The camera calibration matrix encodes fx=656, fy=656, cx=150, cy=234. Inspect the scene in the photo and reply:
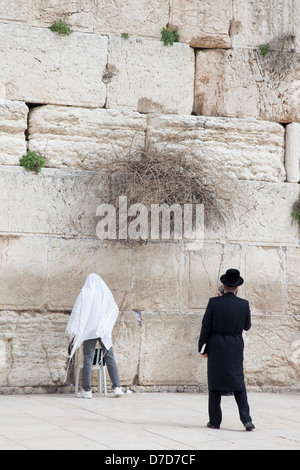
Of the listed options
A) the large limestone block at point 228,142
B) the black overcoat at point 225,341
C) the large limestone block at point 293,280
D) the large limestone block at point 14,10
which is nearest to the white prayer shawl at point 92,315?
the black overcoat at point 225,341

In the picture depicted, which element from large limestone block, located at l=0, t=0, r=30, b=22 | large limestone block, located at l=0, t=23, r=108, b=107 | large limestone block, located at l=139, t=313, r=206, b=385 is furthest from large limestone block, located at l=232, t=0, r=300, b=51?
large limestone block, located at l=139, t=313, r=206, b=385

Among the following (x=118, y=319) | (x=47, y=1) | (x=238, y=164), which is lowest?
(x=118, y=319)

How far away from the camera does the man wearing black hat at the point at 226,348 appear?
5.20 metres

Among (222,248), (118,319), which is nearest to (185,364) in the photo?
(118,319)

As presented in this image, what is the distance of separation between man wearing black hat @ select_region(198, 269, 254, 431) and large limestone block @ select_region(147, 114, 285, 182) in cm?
249

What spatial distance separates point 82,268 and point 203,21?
323cm

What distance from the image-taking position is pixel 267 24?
7.88m

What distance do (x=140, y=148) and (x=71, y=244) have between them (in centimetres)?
134

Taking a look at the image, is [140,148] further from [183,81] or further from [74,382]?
[74,382]

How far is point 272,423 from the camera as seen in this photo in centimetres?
563

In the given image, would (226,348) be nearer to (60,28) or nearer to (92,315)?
(92,315)

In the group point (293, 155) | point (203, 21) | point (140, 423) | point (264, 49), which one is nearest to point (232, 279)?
point (140, 423)

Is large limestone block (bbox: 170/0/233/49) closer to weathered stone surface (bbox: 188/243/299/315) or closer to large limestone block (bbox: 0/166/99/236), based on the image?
large limestone block (bbox: 0/166/99/236)

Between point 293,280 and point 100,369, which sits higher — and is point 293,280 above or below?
above
